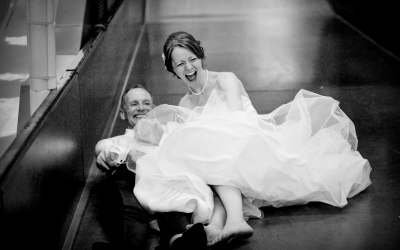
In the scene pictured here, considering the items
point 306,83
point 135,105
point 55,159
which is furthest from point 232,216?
point 306,83

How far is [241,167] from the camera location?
2.35 meters

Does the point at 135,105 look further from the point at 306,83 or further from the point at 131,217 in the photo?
the point at 306,83

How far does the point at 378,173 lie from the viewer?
2.86 m

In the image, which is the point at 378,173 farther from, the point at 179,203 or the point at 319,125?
the point at 179,203

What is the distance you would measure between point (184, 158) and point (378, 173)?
1122mm

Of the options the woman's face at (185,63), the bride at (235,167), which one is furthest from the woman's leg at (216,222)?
the woman's face at (185,63)

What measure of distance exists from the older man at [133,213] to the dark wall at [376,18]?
3.09 m

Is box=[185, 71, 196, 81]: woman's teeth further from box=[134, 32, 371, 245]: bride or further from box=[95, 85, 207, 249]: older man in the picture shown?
box=[95, 85, 207, 249]: older man

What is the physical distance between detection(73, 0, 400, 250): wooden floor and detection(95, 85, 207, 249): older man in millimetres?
186

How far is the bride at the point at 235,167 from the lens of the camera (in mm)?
2281

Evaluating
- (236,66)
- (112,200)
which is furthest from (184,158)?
(236,66)

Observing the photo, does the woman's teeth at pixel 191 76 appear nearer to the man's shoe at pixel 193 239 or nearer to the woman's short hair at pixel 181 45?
the woman's short hair at pixel 181 45

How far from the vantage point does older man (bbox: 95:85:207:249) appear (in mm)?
1961

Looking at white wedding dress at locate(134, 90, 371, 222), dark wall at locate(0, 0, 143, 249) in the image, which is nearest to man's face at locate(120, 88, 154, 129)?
dark wall at locate(0, 0, 143, 249)
